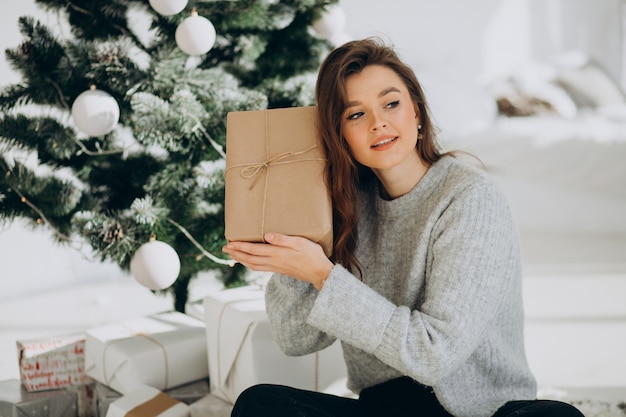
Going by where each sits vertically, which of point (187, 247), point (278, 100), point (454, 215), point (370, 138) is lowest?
point (187, 247)

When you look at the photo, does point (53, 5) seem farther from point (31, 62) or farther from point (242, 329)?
point (242, 329)

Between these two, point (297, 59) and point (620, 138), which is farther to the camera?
point (620, 138)

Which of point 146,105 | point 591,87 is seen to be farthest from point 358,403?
point 591,87

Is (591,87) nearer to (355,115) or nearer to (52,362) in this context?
(355,115)

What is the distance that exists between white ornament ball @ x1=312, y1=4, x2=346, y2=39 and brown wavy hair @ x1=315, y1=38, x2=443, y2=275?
1.16ft

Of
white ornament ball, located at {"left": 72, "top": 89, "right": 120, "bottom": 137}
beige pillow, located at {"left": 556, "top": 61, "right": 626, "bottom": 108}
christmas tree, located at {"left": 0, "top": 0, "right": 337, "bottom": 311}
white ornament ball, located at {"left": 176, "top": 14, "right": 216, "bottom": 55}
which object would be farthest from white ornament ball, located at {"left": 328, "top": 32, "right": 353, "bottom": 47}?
beige pillow, located at {"left": 556, "top": 61, "right": 626, "bottom": 108}

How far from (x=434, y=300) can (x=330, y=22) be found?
830mm

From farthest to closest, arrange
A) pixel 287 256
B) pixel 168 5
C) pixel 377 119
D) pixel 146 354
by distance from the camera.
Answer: pixel 146 354, pixel 168 5, pixel 377 119, pixel 287 256

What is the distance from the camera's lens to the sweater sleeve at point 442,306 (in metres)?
1.02

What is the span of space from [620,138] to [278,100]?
2.51 metres

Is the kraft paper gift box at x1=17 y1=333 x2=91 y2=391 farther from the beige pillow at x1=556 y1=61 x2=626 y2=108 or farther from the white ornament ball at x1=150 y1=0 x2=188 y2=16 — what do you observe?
the beige pillow at x1=556 y1=61 x2=626 y2=108

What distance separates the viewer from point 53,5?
1.55m

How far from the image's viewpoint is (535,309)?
2516mm

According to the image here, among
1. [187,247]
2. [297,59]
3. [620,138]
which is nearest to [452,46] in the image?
[620,138]
